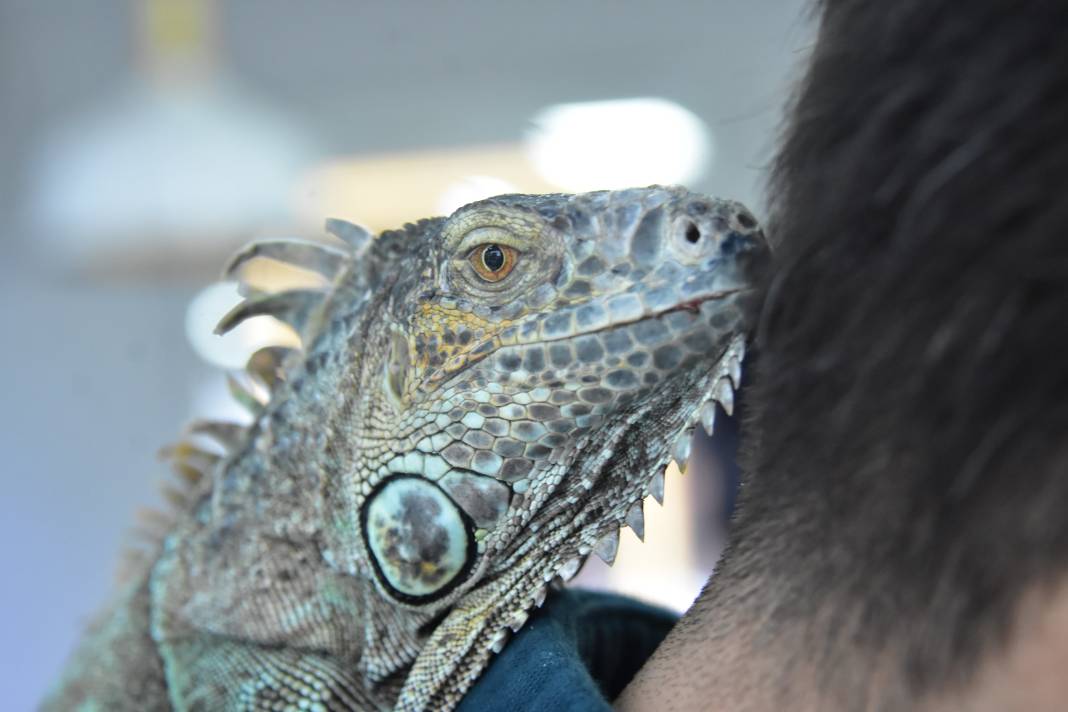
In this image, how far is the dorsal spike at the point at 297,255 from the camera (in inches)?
47.3

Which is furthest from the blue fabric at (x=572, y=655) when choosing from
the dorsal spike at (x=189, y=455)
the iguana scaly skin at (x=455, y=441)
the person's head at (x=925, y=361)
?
the dorsal spike at (x=189, y=455)

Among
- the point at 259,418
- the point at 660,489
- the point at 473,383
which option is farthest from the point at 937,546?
the point at 259,418

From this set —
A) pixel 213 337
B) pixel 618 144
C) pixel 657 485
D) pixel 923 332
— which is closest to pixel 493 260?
pixel 657 485

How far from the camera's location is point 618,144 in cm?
284

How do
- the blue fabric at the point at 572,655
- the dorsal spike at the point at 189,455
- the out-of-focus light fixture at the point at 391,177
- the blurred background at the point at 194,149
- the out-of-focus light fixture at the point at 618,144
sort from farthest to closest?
the blurred background at the point at 194,149 → the out-of-focus light fixture at the point at 391,177 → the out-of-focus light fixture at the point at 618,144 → the dorsal spike at the point at 189,455 → the blue fabric at the point at 572,655

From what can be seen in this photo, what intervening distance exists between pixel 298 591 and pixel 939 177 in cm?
81

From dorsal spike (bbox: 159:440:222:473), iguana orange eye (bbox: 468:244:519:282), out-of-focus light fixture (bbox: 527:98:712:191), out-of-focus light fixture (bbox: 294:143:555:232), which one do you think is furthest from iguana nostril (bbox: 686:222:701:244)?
out-of-focus light fixture (bbox: 294:143:555:232)

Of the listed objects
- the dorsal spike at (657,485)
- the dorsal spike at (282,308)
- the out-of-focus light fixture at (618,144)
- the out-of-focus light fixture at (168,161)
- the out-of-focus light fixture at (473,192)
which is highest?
the out-of-focus light fixture at (618,144)

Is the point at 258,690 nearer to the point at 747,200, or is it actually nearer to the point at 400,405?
the point at 400,405

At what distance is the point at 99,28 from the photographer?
3428 millimetres

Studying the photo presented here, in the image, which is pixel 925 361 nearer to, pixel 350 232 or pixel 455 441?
pixel 455 441

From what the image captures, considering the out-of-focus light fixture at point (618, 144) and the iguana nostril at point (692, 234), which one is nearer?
the iguana nostril at point (692, 234)

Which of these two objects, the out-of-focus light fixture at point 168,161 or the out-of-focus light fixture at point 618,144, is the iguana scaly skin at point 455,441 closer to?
the out-of-focus light fixture at point 618,144

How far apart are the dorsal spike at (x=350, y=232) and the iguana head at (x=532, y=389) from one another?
215 mm
